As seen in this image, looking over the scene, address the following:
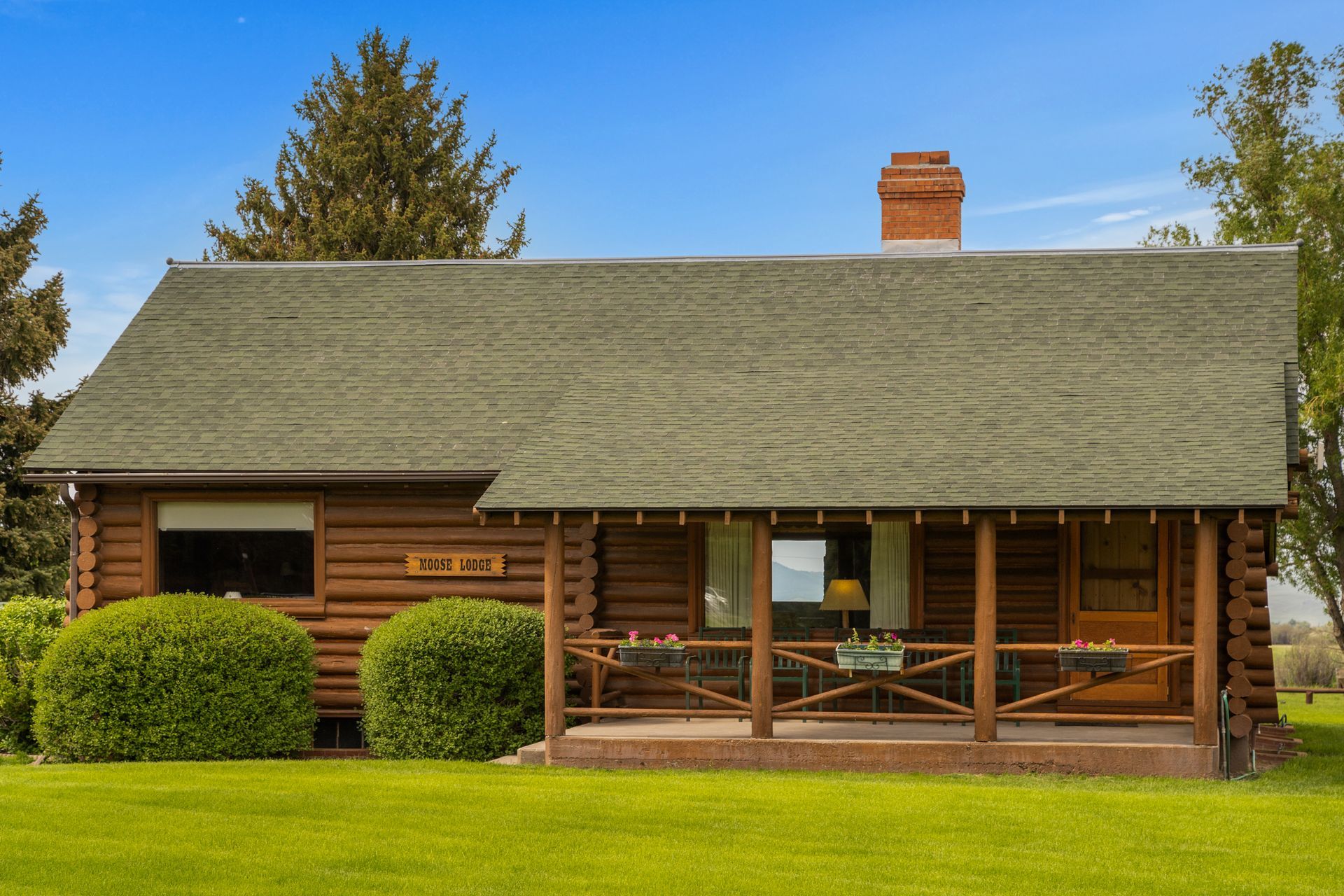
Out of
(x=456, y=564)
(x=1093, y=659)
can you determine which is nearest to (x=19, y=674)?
(x=456, y=564)

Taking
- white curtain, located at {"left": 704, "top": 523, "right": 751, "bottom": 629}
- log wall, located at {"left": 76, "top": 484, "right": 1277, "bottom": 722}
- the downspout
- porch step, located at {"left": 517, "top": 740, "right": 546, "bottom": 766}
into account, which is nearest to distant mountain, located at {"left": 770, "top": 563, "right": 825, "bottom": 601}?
white curtain, located at {"left": 704, "top": 523, "right": 751, "bottom": 629}

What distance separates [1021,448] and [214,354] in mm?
9624

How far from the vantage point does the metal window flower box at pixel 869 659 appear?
1312 cm

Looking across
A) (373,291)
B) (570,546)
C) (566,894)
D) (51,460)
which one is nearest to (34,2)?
(373,291)

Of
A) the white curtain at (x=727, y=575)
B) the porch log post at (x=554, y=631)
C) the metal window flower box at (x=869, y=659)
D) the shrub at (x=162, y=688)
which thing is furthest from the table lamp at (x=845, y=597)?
the shrub at (x=162, y=688)

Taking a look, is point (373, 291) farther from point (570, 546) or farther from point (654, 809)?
point (654, 809)

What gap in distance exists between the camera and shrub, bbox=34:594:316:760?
13.8 metres

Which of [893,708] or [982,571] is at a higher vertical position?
[982,571]

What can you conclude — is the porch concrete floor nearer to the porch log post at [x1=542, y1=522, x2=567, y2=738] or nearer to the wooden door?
the porch log post at [x1=542, y1=522, x2=567, y2=738]

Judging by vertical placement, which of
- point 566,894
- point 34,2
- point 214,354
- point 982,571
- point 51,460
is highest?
point 34,2

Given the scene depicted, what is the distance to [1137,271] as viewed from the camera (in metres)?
17.1

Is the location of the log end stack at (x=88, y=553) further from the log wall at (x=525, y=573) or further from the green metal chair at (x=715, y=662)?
the green metal chair at (x=715, y=662)

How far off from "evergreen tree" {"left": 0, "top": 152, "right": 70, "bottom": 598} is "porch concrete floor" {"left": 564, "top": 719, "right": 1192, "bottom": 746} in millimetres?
20282

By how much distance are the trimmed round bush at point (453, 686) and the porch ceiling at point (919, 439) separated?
1451 millimetres
